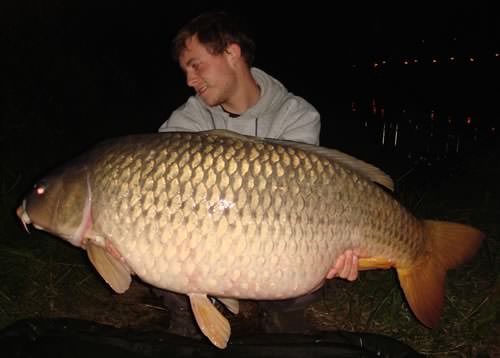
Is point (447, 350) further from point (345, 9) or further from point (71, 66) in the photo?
point (345, 9)

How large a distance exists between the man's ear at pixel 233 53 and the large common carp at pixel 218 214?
721 mm

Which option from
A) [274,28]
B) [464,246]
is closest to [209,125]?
[464,246]

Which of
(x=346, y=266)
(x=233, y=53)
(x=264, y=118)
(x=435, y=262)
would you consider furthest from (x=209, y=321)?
(x=233, y=53)

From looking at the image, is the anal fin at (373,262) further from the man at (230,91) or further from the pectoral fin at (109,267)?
the pectoral fin at (109,267)

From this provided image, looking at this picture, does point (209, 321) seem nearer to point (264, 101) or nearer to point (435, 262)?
point (435, 262)

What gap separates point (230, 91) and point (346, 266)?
0.95 m

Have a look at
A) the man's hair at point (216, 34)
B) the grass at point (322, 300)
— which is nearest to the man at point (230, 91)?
the man's hair at point (216, 34)

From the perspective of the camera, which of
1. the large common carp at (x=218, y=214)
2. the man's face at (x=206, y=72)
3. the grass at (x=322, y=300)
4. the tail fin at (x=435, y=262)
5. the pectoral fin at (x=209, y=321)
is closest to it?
the large common carp at (x=218, y=214)

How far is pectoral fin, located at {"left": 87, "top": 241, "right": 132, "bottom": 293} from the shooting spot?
1.50m

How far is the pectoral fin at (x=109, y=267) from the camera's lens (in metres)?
1.50

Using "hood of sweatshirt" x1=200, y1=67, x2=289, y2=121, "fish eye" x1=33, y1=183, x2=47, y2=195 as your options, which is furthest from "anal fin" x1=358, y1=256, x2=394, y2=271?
"fish eye" x1=33, y1=183, x2=47, y2=195

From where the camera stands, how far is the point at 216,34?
2.10 meters

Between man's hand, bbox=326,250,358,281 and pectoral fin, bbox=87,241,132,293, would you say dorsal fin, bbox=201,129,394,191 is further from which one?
pectoral fin, bbox=87,241,132,293

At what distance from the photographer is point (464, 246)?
5.49ft
